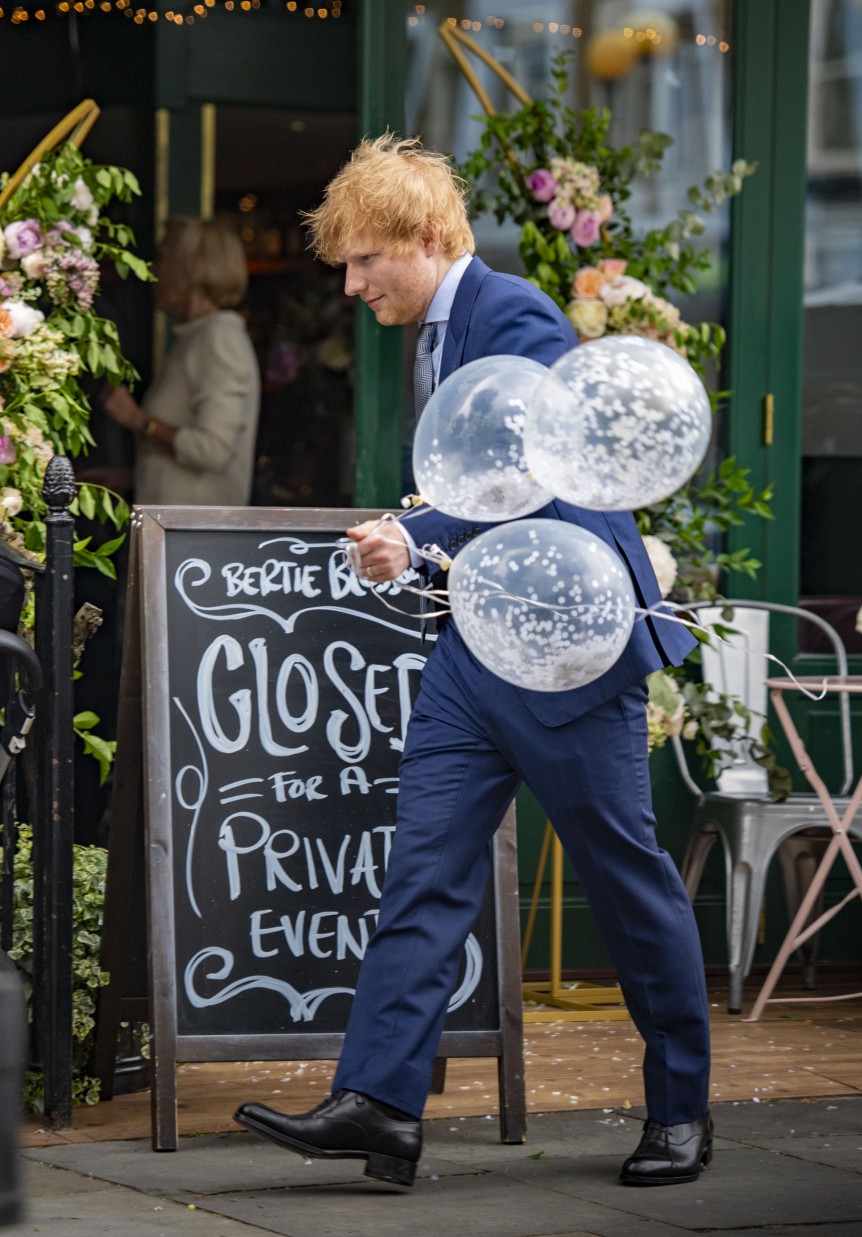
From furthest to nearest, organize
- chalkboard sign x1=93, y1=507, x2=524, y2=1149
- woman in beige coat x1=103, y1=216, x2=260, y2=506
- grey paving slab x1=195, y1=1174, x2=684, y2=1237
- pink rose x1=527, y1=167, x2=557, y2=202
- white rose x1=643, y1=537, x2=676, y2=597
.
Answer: woman in beige coat x1=103, y1=216, x2=260, y2=506
pink rose x1=527, y1=167, x2=557, y2=202
white rose x1=643, y1=537, x2=676, y2=597
chalkboard sign x1=93, y1=507, x2=524, y2=1149
grey paving slab x1=195, y1=1174, x2=684, y2=1237

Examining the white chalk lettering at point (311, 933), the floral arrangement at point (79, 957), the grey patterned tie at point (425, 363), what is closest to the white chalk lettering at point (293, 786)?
the white chalk lettering at point (311, 933)

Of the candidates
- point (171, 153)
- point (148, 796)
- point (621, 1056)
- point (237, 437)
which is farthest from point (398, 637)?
point (171, 153)

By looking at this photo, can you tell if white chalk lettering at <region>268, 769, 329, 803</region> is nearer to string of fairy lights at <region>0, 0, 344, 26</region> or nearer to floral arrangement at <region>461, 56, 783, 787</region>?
floral arrangement at <region>461, 56, 783, 787</region>

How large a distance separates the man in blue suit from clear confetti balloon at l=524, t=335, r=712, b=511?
35 cm

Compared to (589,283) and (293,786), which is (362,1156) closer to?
(293,786)

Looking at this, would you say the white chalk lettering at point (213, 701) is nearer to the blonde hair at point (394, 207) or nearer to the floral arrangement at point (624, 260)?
the blonde hair at point (394, 207)

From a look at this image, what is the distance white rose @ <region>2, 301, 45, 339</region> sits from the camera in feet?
13.2

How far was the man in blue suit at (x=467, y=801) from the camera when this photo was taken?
127 inches

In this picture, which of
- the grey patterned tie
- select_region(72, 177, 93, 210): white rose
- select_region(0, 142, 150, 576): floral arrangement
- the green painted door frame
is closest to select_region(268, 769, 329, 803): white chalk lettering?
select_region(0, 142, 150, 576): floral arrangement

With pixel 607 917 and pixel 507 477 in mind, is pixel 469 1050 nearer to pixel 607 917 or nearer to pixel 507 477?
pixel 607 917

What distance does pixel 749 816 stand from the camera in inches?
199

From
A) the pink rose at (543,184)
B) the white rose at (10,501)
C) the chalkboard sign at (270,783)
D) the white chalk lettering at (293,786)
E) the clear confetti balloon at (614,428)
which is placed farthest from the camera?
the pink rose at (543,184)

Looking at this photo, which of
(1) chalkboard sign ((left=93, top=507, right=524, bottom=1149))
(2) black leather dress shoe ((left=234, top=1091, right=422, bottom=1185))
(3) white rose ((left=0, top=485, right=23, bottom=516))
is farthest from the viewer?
(3) white rose ((left=0, top=485, right=23, bottom=516))

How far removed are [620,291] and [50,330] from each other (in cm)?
162
